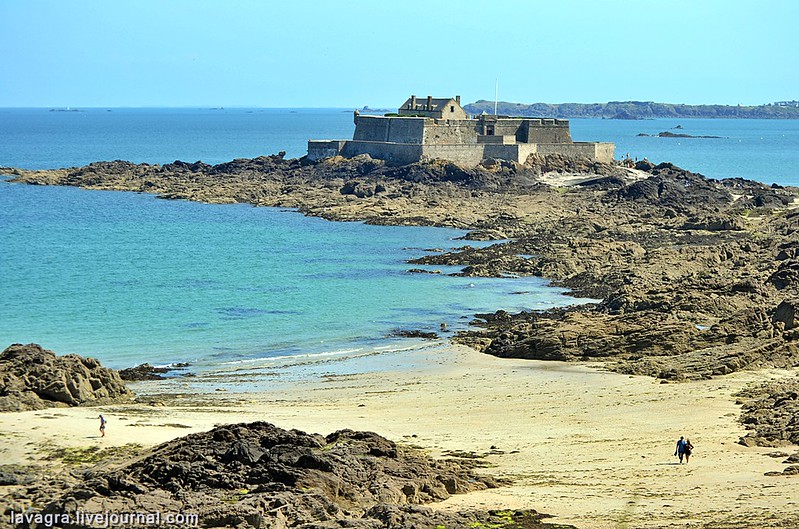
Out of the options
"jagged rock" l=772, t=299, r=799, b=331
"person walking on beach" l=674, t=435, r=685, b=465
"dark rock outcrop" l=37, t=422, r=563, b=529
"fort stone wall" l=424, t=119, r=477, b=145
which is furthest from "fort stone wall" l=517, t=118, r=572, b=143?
"dark rock outcrop" l=37, t=422, r=563, b=529

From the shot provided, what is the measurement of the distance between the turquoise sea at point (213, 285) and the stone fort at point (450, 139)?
10557 millimetres

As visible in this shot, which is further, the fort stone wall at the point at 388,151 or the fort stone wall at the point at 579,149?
the fort stone wall at the point at 579,149

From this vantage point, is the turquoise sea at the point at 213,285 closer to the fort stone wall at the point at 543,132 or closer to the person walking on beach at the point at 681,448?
the person walking on beach at the point at 681,448

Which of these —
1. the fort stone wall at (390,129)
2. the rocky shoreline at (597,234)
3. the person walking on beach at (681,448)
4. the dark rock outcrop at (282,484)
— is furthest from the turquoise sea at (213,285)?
the fort stone wall at (390,129)

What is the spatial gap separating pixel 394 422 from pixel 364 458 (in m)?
4.35

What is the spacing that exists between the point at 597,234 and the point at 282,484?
31.5 m

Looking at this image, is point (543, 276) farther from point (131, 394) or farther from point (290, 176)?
point (290, 176)

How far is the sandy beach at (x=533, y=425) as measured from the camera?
13.6 m

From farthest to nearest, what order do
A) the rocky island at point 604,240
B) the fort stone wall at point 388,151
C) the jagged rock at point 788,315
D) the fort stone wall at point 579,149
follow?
1. the fort stone wall at point 579,149
2. the fort stone wall at point 388,151
3. the jagged rock at point 788,315
4. the rocky island at point 604,240

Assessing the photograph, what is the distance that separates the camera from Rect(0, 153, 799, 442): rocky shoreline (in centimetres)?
2405

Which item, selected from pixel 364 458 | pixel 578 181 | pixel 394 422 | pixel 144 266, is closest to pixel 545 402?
pixel 394 422

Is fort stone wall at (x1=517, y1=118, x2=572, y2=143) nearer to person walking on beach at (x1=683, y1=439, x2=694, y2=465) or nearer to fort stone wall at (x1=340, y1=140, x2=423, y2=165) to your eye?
fort stone wall at (x1=340, y1=140, x2=423, y2=165)

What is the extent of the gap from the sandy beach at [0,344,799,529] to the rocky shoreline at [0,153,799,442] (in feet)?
4.46

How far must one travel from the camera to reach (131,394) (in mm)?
20984
